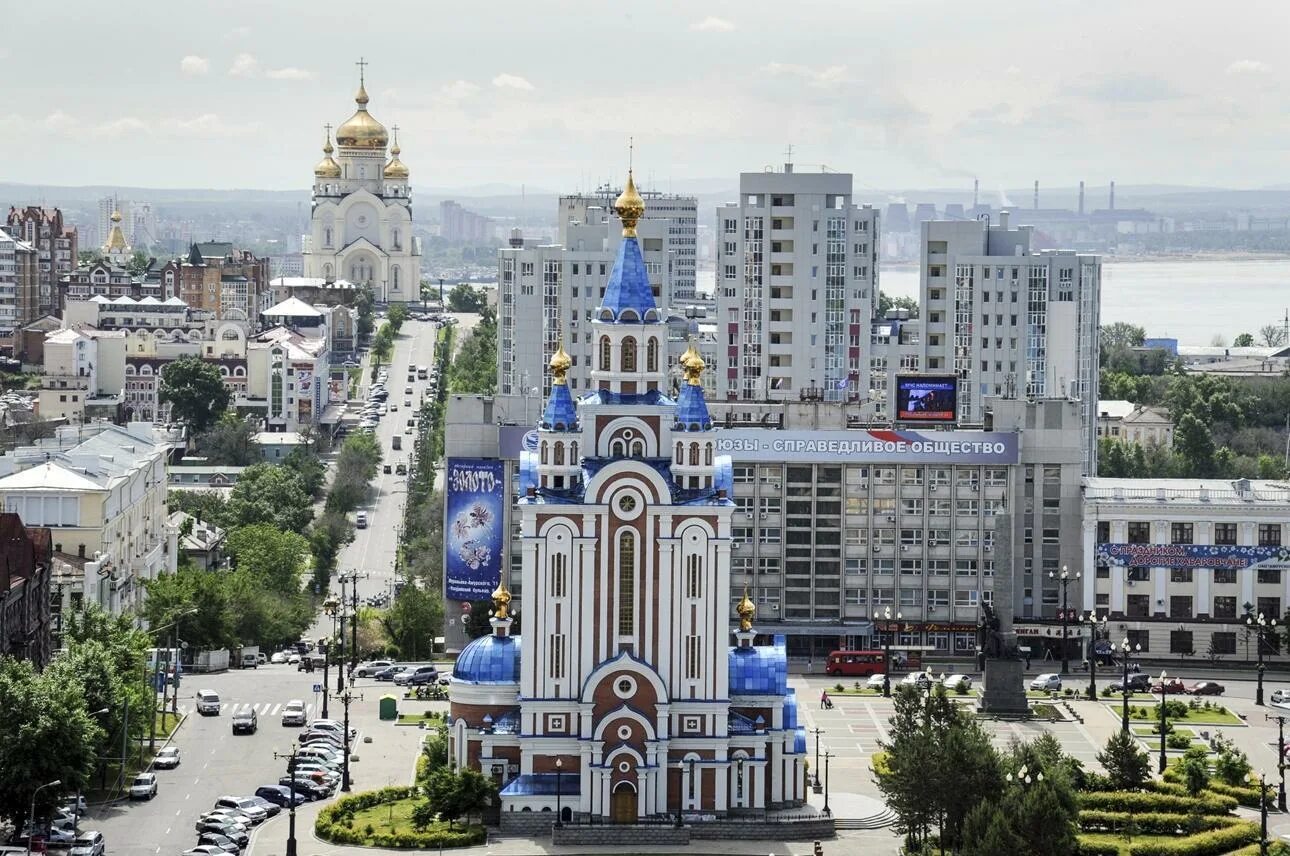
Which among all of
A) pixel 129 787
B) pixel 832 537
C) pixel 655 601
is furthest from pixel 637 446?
pixel 832 537

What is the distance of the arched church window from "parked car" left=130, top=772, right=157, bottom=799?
529 inches

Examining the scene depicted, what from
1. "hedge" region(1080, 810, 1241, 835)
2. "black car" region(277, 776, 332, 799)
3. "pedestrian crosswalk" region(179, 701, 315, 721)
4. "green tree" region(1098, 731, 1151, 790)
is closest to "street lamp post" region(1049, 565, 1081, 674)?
"green tree" region(1098, 731, 1151, 790)

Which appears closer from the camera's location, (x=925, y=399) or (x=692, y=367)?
(x=692, y=367)

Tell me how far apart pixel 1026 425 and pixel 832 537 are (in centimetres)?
788

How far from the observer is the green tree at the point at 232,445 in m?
164

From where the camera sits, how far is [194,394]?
17375cm

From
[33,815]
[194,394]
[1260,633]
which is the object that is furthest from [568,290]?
[33,815]

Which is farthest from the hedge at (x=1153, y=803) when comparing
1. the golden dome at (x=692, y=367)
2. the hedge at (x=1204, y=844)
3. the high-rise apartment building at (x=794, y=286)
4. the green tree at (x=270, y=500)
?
the green tree at (x=270, y=500)

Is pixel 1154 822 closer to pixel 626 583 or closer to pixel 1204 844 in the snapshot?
pixel 1204 844

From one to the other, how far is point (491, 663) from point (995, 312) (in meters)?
58.3

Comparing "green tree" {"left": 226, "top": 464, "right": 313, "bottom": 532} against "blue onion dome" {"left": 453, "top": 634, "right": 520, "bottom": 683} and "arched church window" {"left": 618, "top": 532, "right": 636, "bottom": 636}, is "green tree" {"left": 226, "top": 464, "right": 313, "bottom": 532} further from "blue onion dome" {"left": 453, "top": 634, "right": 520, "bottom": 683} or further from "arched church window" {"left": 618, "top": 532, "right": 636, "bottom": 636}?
"arched church window" {"left": 618, "top": 532, "right": 636, "bottom": 636}

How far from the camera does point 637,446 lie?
237 feet

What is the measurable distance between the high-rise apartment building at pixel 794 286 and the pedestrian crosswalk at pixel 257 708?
128 ft

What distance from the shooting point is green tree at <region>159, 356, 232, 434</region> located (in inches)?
6831
